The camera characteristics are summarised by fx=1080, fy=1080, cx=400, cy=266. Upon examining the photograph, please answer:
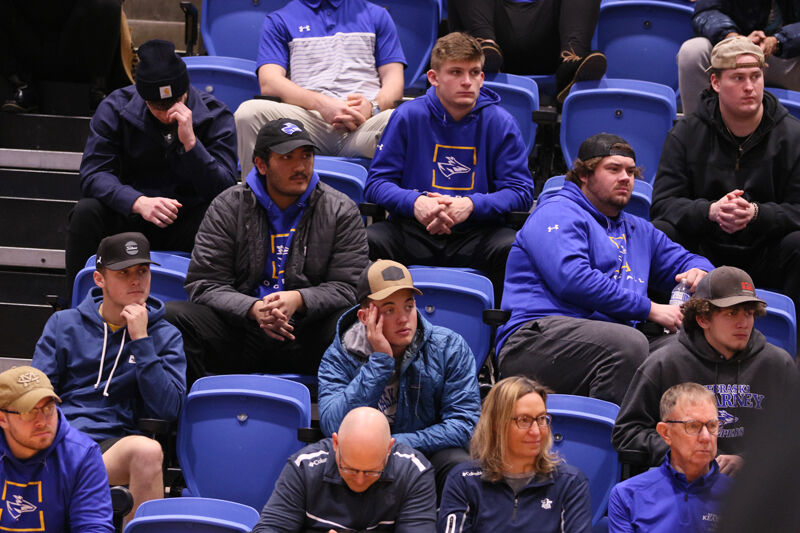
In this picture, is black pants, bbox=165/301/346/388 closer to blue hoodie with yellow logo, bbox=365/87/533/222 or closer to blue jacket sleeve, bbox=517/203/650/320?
blue jacket sleeve, bbox=517/203/650/320

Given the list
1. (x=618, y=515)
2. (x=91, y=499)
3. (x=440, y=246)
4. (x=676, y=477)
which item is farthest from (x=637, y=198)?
(x=91, y=499)

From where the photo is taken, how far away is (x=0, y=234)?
216 inches

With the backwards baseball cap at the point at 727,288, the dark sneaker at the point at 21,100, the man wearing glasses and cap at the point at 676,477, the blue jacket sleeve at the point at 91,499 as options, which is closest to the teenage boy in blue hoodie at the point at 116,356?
the blue jacket sleeve at the point at 91,499

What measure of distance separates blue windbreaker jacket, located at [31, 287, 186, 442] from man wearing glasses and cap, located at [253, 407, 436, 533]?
26.5 inches

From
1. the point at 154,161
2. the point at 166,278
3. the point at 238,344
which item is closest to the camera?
the point at 238,344

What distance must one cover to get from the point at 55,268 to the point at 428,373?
250 centimetres

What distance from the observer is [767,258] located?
15.4 feet

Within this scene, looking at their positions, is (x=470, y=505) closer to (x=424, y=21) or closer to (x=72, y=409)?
(x=72, y=409)

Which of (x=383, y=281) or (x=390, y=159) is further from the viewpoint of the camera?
(x=390, y=159)

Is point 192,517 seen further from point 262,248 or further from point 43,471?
point 262,248

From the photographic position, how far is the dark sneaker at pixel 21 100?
5926 mm

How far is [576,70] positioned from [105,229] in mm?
2605

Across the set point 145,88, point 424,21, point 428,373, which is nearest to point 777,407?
point 428,373

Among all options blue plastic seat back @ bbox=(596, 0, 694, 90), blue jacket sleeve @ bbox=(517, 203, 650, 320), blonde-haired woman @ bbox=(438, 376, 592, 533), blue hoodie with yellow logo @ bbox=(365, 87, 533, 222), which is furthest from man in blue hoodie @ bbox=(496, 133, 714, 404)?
blue plastic seat back @ bbox=(596, 0, 694, 90)
